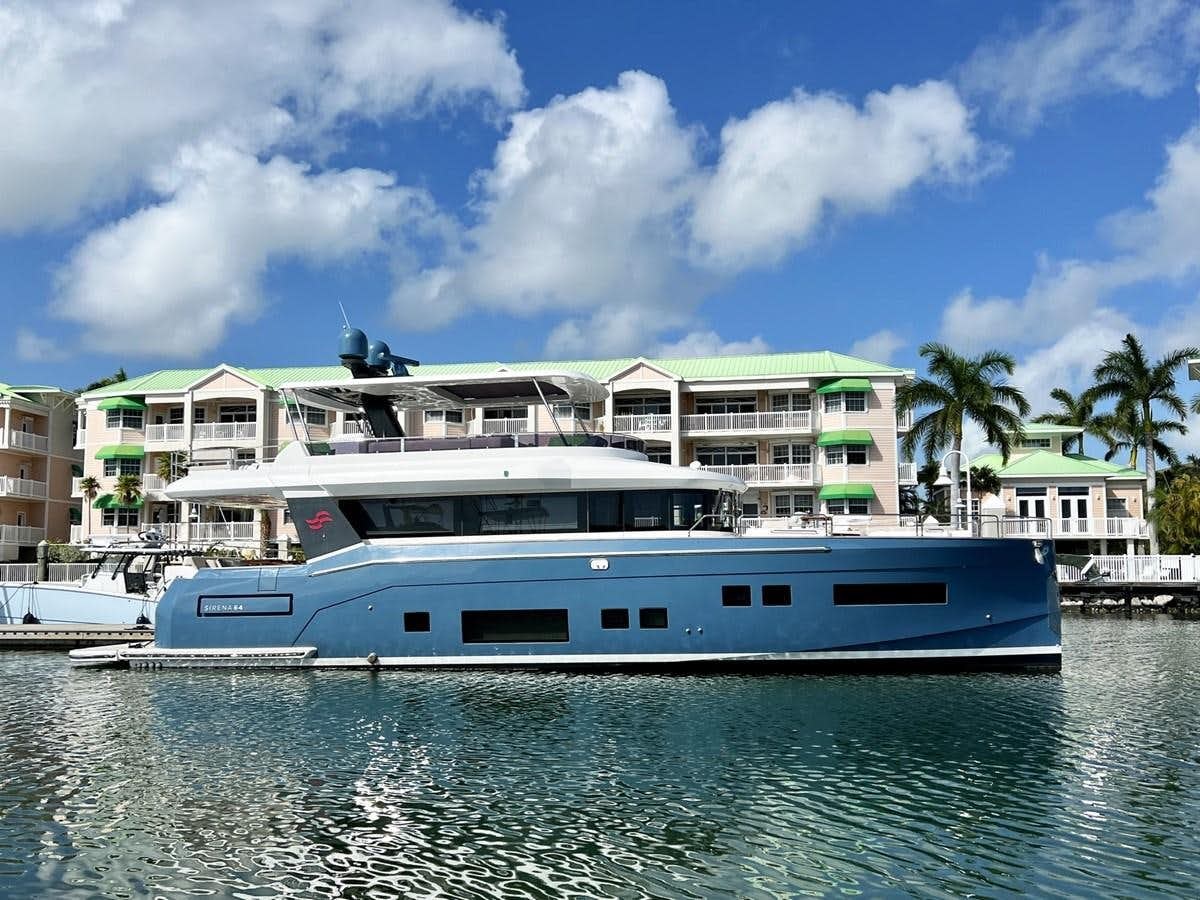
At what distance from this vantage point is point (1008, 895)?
8.30m

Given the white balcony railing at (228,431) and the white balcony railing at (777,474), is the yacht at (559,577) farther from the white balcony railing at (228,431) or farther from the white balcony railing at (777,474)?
the white balcony railing at (228,431)

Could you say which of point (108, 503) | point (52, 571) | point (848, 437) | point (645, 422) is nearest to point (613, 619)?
point (52, 571)

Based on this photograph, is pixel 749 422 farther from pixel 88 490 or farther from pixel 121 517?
pixel 88 490

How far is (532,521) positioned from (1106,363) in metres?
40.5

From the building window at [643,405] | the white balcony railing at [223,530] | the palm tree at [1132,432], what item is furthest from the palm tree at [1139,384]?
the white balcony railing at [223,530]

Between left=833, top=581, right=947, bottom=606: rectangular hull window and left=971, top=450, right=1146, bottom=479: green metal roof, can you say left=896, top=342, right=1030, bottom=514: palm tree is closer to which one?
left=971, top=450, right=1146, bottom=479: green metal roof

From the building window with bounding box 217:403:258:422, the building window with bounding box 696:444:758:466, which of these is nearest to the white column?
the building window with bounding box 696:444:758:466

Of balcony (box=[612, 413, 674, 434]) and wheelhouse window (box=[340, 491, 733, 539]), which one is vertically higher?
balcony (box=[612, 413, 674, 434])

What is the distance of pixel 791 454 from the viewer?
46.3m

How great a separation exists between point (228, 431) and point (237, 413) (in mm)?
2623

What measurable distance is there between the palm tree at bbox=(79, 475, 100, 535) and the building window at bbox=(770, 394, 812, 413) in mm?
32769

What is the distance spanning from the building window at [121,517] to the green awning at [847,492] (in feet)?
107


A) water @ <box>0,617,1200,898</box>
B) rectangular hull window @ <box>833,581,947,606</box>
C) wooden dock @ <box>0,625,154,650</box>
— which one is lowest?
water @ <box>0,617,1200,898</box>

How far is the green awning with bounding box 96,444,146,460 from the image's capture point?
4831cm
